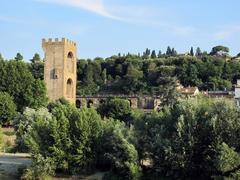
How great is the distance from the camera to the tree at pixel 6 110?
56.9 m

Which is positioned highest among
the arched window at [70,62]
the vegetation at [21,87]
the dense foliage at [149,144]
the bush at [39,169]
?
the arched window at [70,62]

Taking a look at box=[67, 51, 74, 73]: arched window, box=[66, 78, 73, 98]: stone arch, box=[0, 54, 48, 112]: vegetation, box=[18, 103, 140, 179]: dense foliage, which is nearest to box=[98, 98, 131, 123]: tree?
box=[66, 78, 73, 98]: stone arch

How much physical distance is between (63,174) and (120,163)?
3811 millimetres

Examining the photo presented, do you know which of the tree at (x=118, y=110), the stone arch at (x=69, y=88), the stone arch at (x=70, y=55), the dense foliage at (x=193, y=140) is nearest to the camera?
the dense foliage at (x=193, y=140)

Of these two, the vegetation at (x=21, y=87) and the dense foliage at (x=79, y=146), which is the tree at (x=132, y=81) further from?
the dense foliage at (x=79, y=146)

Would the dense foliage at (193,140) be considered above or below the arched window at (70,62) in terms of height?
below

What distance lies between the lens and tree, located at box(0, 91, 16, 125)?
187ft

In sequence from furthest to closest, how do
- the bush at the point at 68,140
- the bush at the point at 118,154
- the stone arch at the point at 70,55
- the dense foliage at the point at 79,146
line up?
the stone arch at the point at 70,55 → the bush at the point at 68,140 → the dense foliage at the point at 79,146 → the bush at the point at 118,154

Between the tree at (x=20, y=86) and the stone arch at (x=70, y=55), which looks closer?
the tree at (x=20, y=86)

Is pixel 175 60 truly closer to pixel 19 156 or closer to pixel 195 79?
pixel 195 79

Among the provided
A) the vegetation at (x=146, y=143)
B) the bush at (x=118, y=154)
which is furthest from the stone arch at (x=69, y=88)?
the bush at (x=118, y=154)

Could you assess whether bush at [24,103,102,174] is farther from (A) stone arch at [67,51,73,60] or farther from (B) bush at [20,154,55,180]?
Answer: (A) stone arch at [67,51,73,60]

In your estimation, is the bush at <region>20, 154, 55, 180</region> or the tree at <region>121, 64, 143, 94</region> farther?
the tree at <region>121, 64, 143, 94</region>

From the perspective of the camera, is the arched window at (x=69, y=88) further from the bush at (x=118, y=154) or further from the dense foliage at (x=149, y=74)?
the bush at (x=118, y=154)
